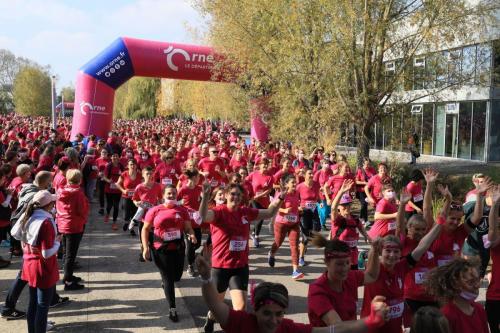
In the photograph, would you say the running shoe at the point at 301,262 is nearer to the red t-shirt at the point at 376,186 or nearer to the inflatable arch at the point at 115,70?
the red t-shirt at the point at 376,186

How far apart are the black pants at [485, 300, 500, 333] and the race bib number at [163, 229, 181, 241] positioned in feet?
11.2

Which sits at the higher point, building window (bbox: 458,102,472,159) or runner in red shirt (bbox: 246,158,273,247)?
building window (bbox: 458,102,472,159)

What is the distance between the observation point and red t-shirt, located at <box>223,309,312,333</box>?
2754 mm

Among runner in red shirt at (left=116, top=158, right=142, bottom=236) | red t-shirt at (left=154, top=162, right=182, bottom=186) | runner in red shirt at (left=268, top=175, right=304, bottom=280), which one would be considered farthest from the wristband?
red t-shirt at (left=154, top=162, right=182, bottom=186)

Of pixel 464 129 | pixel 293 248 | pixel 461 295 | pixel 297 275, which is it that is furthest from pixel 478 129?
pixel 461 295

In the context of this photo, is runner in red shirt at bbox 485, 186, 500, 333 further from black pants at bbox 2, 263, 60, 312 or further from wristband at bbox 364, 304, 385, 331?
black pants at bbox 2, 263, 60, 312

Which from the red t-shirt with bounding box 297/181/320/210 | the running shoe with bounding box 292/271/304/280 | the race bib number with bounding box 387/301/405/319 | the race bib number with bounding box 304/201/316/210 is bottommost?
the running shoe with bounding box 292/271/304/280

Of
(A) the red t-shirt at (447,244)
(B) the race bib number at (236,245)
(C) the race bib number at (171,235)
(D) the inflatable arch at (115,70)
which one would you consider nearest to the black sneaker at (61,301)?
(C) the race bib number at (171,235)

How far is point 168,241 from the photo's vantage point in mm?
5645

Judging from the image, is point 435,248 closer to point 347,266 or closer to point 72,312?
point 347,266

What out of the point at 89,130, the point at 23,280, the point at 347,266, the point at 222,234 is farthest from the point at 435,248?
the point at 89,130

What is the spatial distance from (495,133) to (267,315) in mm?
20873

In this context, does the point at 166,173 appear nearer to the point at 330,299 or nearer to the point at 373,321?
the point at 330,299

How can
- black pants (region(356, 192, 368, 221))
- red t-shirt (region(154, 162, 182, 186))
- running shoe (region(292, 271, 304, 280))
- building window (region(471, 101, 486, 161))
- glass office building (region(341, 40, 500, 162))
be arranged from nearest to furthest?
running shoe (region(292, 271, 304, 280)) → red t-shirt (region(154, 162, 182, 186)) → black pants (region(356, 192, 368, 221)) → glass office building (region(341, 40, 500, 162)) → building window (region(471, 101, 486, 161))
